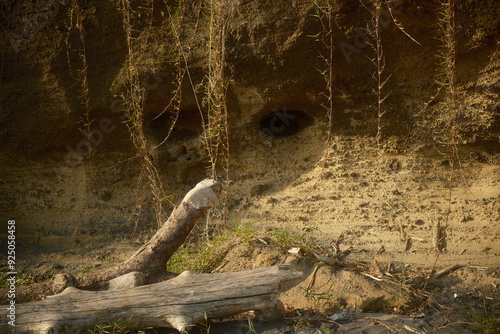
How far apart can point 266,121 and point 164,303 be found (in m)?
2.17

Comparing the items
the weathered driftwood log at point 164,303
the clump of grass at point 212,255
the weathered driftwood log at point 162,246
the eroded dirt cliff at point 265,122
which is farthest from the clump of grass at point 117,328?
the eroded dirt cliff at point 265,122

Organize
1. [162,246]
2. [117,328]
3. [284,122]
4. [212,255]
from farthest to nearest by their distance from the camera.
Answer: [284,122]
[212,255]
[162,246]
[117,328]

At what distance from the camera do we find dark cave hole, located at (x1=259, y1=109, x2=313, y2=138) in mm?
4160

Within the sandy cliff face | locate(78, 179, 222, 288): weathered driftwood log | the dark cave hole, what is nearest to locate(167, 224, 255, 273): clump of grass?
locate(78, 179, 222, 288): weathered driftwood log

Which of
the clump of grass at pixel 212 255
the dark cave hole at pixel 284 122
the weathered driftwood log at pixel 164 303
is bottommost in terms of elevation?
the clump of grass at pixel 212 255

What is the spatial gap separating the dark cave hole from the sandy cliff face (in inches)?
0.5

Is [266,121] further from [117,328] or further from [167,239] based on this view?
[117,328]

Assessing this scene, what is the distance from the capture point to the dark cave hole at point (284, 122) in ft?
13.6

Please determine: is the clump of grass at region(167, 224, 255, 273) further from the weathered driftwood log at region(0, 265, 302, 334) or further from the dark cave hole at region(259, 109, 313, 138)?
the dark cave hole at region(259, 109, 313, 138)

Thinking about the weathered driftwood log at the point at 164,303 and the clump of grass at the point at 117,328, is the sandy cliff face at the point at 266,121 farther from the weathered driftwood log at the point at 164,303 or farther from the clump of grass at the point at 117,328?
the clump of grass at the point at 117,328

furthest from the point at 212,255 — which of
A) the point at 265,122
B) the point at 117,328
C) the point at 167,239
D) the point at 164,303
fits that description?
the point at 265,122

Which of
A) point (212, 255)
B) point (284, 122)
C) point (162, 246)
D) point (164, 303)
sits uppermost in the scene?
point (284, 122)

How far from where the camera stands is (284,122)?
13.9ft

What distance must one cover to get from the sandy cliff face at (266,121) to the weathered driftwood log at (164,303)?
1275mm
